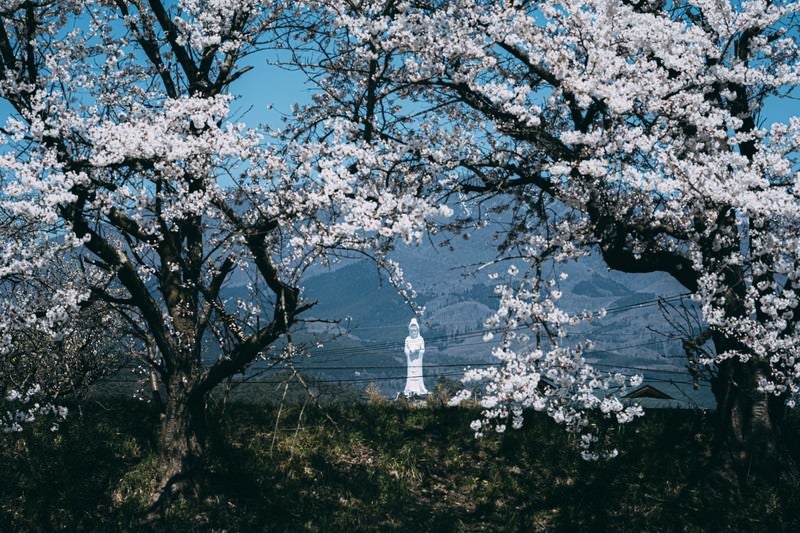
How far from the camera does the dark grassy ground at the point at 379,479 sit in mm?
10680

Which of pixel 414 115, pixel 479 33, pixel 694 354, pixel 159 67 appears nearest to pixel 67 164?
pixel 159 67

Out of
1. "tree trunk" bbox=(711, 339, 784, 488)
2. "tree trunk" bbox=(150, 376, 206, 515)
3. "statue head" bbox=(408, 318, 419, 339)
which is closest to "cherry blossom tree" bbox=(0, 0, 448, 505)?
"tree trunk" bbox=(150, 376, 206, 515)

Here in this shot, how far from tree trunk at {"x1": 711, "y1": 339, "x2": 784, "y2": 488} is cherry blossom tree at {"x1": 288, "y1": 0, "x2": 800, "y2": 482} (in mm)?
25

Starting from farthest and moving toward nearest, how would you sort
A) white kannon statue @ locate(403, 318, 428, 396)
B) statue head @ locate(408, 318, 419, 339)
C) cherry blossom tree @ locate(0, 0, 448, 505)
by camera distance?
white kannon statue @ locate(403, 318, 428, 396) → statue head @ locate(408, 318, 419, 339) → cherry blossom tree @ locate(0, 0, 448, 505)

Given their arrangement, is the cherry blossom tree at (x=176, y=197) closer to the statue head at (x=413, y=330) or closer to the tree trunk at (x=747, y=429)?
the tree trunk at (x=747, y=429)

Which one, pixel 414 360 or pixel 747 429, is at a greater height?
pixel 414 360

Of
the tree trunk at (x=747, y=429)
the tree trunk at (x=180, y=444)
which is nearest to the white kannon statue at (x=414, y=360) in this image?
the tree trunk at (x=747, y=429)

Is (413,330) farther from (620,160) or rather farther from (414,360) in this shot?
(620,160)

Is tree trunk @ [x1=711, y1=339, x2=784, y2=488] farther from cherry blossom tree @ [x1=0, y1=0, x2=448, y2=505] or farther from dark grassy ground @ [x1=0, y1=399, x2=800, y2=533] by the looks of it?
cherry blossom tree @ [x1=0, y1=0, x2=448, y2=505]

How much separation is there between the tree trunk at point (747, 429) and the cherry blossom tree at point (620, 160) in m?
0.02

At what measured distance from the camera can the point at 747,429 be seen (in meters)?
11.7

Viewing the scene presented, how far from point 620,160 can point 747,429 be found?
16.2 ft

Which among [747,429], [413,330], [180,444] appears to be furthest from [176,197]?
[413,330]

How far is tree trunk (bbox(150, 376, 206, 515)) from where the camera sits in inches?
432
